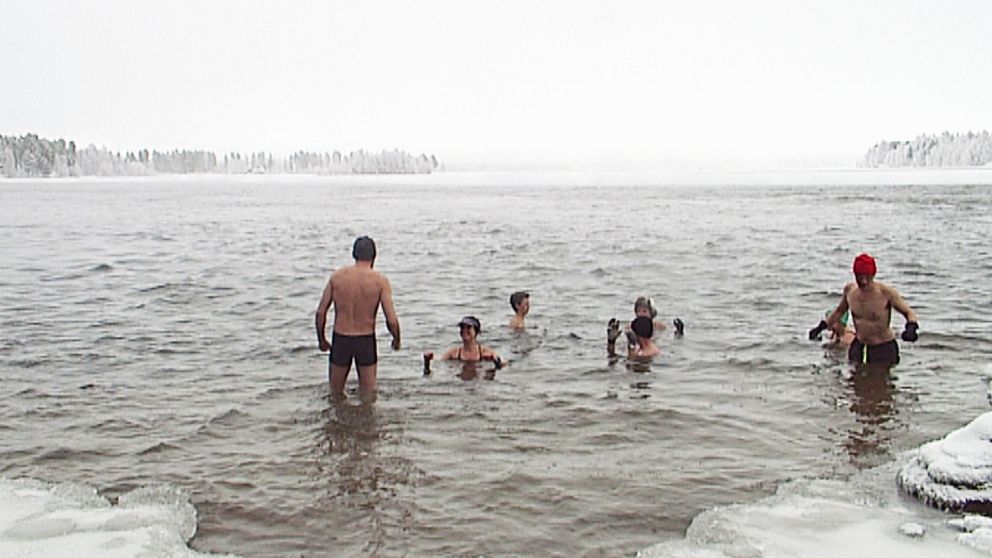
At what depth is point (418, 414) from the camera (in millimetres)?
9023

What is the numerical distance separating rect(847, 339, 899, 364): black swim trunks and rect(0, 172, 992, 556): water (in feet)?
0.67

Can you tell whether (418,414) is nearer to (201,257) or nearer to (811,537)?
(811,537)

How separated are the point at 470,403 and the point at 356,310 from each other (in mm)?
1574

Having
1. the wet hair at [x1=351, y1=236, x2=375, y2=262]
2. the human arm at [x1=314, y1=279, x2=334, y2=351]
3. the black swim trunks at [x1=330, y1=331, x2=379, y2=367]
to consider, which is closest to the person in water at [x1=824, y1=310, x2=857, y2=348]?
the black swim trunks at [x1=330, y1=331, x2=379, y2=367]

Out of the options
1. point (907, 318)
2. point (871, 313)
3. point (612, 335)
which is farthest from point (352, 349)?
point (907, 318)

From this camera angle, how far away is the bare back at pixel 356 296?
9023 mm

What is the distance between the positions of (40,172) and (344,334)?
190 m

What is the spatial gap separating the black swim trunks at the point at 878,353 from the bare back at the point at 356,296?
5.84 m

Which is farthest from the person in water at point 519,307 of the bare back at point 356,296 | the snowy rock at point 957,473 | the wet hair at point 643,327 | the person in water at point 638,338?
the snowy rock at point 957,473

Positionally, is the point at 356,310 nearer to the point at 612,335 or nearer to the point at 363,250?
the point at 363,250

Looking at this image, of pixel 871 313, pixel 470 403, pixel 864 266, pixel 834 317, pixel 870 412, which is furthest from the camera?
pixel 834 317

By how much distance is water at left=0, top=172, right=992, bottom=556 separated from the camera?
6520mm

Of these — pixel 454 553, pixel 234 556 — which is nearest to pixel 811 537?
pixel 454 553

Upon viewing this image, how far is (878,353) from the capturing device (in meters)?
10.7
